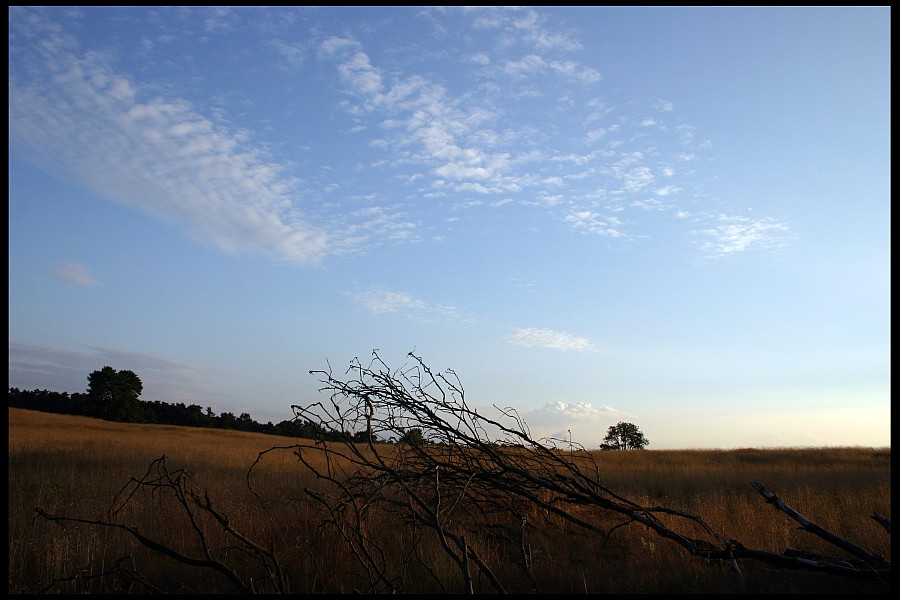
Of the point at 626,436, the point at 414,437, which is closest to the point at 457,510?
the point at 414,437

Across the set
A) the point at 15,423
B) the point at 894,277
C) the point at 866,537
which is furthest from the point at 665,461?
the point at 15,423

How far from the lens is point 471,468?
5648 mm

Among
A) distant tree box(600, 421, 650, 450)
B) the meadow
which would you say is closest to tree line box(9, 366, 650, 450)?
distant tree box(600, 421, 650, 450)

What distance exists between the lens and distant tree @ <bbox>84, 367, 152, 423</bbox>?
68.4 m

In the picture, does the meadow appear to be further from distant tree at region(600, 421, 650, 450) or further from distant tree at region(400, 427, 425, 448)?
distant tree at region(600, 421, 650, 450)

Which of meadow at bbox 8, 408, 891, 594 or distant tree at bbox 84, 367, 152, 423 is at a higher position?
meadow at bbox 8, 408, 891, 594

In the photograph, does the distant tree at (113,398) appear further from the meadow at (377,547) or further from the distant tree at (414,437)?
the distant tree at (414,437)

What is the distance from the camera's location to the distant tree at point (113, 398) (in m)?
68.4

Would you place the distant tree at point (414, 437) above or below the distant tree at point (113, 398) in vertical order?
above

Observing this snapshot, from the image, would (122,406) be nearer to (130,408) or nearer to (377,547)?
(130,408)

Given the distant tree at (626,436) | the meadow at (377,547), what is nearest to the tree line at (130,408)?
the distant tree at (626,436)

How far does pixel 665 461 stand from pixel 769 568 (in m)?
20.9

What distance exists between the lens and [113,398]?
6906 cm

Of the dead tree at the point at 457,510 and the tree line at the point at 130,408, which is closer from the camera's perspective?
the dead tree at the point at 457,510
